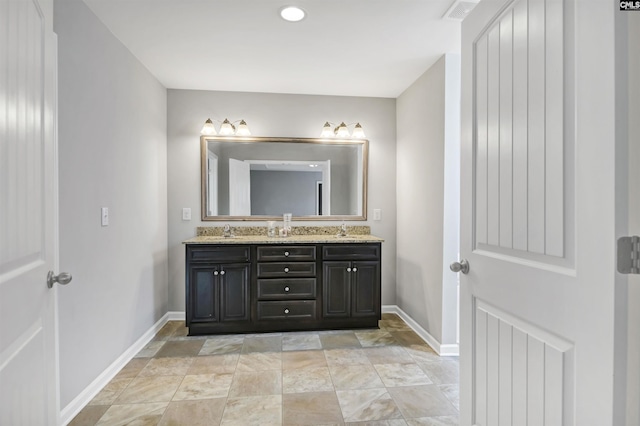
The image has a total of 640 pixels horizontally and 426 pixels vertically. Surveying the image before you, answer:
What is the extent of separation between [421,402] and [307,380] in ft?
Result: 2.43

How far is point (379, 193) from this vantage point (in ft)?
12.1

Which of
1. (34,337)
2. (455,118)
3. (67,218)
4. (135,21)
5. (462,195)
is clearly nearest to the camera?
(34,337)

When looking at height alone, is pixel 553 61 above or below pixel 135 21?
below

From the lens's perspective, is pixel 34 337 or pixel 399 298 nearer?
pixel 34 337

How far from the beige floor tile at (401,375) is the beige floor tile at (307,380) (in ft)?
1.25

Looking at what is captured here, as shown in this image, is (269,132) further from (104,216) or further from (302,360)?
(302,360)

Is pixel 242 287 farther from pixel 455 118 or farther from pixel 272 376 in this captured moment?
pixel 455 118

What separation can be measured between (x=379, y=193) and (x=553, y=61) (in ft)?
8.98

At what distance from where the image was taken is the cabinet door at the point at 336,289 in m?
3.12

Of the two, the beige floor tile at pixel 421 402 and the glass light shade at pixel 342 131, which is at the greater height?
the glass light shade at pixel 342 131

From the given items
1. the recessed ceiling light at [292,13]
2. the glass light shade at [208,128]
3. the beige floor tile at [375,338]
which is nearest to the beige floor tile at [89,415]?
the beige floor tile at [375,338]

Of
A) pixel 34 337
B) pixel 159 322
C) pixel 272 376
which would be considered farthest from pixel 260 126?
pixel 34 337

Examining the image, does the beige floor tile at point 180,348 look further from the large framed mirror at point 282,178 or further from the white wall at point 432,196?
the white wall at point 432,196

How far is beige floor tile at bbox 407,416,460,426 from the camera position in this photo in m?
1.80
